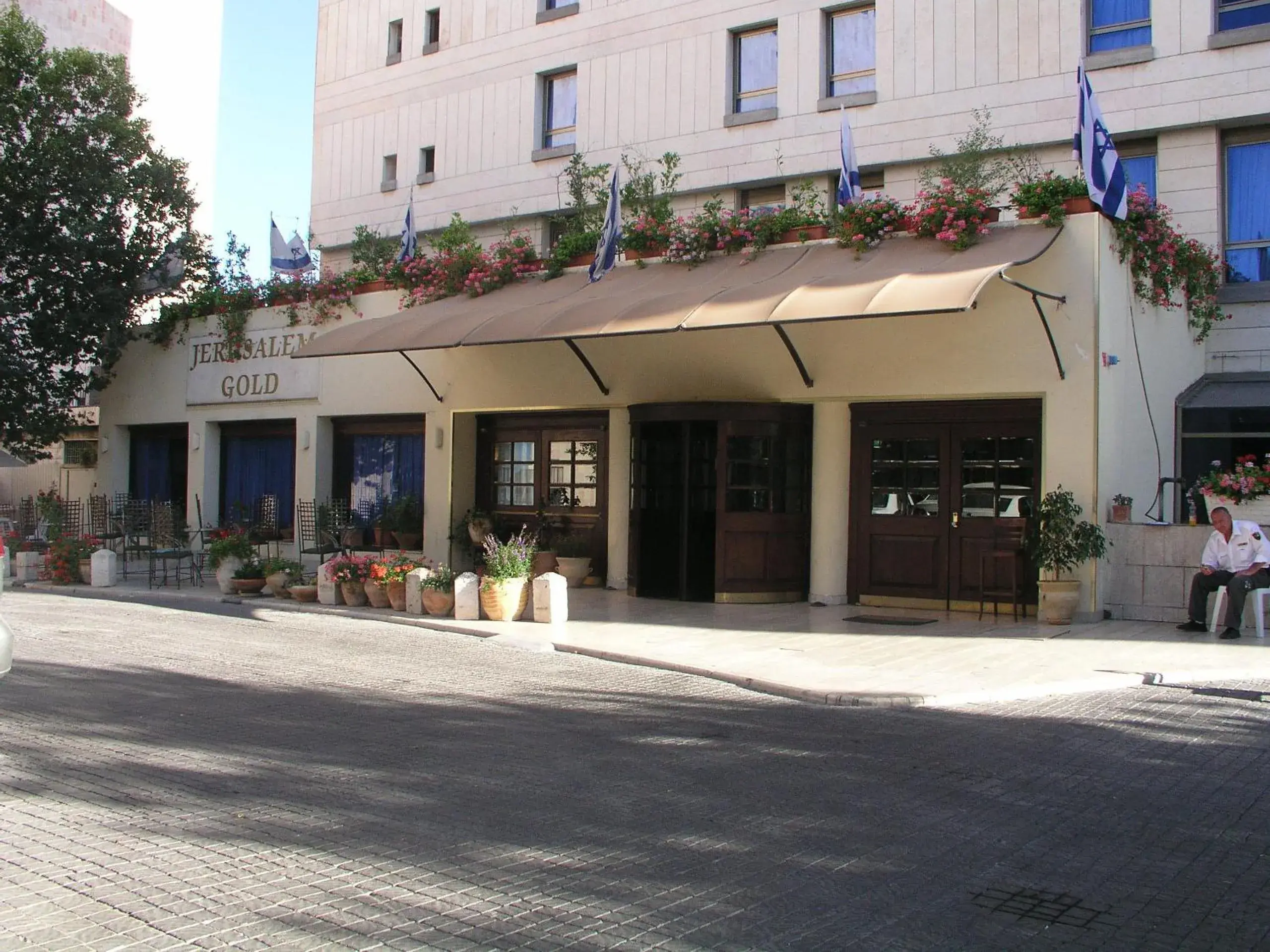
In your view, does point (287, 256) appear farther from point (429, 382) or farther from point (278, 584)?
point (278, 584)

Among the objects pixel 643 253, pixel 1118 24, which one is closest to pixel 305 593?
pixel 643 253

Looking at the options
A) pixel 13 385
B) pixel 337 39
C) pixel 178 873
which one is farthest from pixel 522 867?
pixel 337 39

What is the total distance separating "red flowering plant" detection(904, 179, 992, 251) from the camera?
46.2ft

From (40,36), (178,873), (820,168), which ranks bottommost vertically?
(178,873)

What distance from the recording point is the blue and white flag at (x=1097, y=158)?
1323 cm

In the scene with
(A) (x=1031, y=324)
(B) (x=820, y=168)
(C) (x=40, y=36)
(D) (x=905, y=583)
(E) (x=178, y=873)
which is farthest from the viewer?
(C) (x=40, y=36)

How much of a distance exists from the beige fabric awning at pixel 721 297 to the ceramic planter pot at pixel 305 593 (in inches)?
125

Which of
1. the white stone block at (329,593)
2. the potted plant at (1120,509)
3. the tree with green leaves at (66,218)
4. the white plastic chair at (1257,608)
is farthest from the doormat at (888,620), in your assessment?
the tree with green leaves at (66,218)

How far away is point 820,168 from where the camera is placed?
836 inches

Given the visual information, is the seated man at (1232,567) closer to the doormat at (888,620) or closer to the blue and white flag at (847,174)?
the doormat at (888,620)

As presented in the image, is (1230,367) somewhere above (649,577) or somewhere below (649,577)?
above

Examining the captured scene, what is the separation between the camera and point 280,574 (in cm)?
1719

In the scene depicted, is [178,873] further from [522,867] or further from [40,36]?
[40,36]

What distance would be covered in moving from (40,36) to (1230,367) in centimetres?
2167
